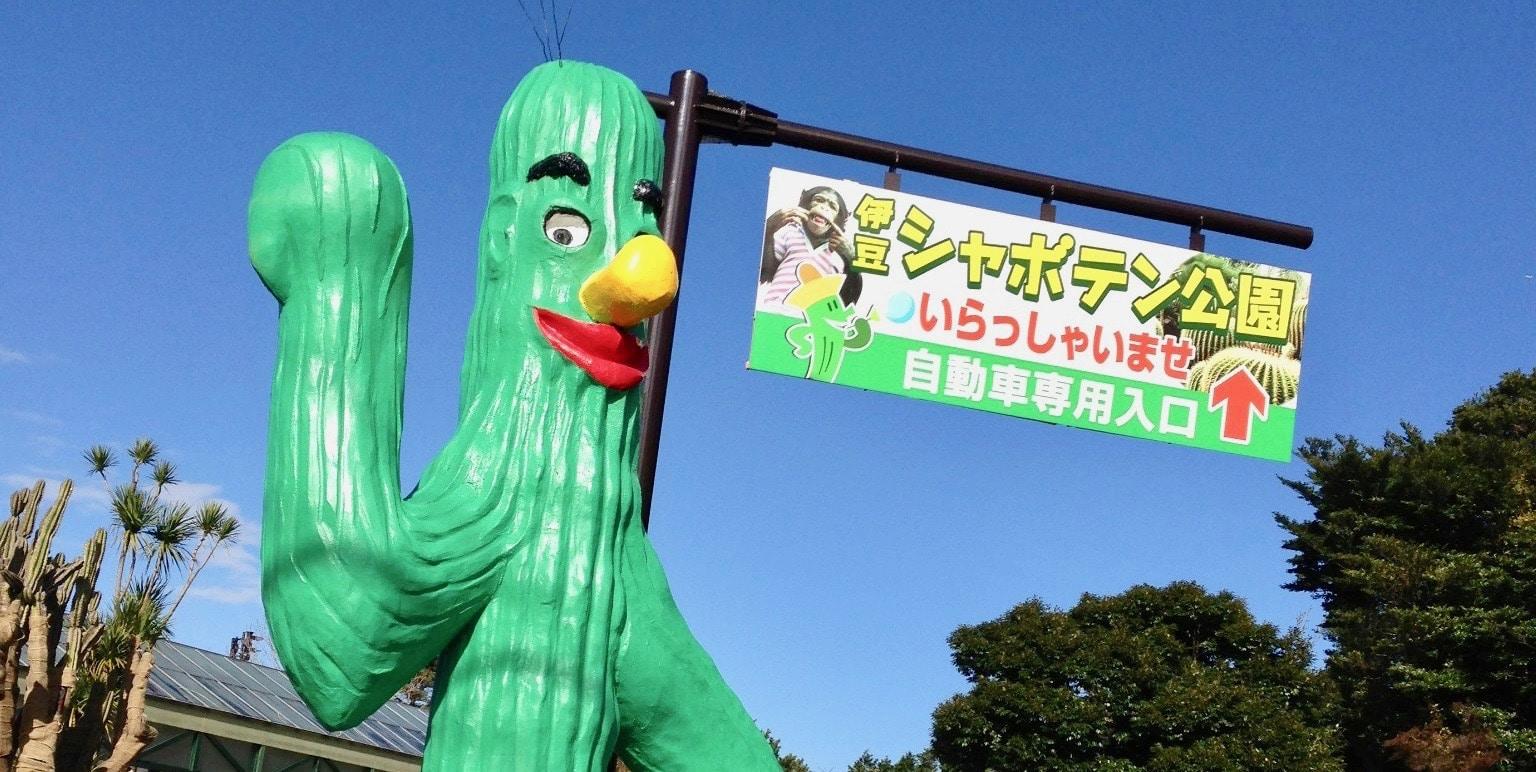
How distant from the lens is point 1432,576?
19344 mm

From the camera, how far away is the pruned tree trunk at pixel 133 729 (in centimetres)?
1201

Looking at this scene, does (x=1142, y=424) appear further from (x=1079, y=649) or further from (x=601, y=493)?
(x=1079, y=649)

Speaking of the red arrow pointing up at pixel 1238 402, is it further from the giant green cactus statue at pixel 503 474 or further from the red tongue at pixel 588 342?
the red tongue at pixel 588 342

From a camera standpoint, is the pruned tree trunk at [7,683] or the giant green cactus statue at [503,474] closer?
the giant green cactus statue at [503,474]

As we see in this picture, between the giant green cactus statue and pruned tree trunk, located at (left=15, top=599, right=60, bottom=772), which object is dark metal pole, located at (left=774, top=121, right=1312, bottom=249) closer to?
the giant green cactus statue

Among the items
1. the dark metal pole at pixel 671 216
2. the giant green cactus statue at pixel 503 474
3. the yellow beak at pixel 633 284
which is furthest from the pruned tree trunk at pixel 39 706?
the yellow beak at pixel 633 284

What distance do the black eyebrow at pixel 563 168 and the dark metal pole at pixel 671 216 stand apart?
512 mm

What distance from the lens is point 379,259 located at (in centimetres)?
375

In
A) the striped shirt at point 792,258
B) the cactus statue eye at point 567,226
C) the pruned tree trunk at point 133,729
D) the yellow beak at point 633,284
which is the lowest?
the pruned tree trunk at point 133,729

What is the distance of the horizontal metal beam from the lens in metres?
5.67

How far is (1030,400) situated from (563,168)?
2609 mm

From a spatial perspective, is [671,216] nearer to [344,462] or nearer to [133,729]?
[344,462]

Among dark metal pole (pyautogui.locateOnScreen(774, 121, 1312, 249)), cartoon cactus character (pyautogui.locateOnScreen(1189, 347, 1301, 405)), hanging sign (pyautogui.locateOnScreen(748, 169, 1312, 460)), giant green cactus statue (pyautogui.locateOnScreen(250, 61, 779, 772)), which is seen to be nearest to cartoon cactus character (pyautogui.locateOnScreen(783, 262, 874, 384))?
hanging sign (pyautogui.locateOnScreen(748, 169, 1312, 460))

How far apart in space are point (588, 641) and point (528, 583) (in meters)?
0.21
